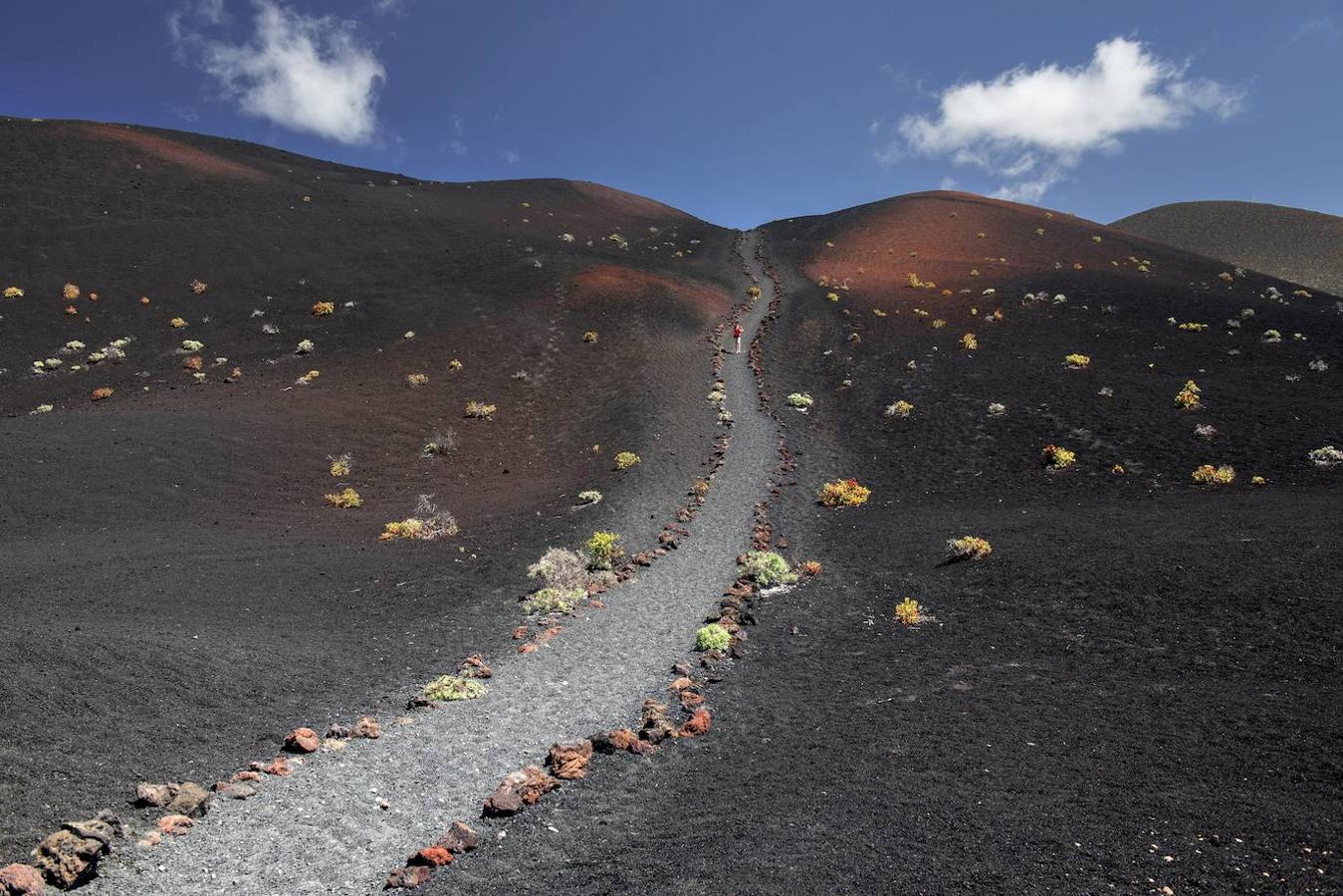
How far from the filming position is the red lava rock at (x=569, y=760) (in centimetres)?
733

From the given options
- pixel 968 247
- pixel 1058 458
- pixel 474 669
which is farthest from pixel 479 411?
pixel 968 247

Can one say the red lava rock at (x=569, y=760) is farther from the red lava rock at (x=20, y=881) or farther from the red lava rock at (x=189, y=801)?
the red lava rock at (x=20, y=881)

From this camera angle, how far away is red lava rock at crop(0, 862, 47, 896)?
509 centimetres

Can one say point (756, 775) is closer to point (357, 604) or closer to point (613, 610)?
point (613, 610)

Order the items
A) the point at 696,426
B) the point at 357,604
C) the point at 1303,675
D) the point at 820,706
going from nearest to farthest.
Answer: the point at 1303,675, the point at 820,706, the point at 357,604, the point at 696,426

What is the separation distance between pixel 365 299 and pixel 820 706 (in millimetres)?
35220

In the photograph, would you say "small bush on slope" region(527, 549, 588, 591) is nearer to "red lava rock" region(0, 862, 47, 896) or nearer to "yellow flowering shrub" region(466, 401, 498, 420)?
"red lava rock" region(0, 862, 47, 896)

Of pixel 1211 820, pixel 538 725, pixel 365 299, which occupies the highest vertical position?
pixel 365 299

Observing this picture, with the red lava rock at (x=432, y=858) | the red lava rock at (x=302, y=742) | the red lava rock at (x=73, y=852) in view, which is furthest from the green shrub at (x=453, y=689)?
the red lava rock at (x=73, y=852)

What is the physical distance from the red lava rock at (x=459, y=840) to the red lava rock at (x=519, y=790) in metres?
0.37

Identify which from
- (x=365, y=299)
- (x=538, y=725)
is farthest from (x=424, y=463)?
(x=365, y=299)

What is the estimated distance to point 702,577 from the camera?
553 inches

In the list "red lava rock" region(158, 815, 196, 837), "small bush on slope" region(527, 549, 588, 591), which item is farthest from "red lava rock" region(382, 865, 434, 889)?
"small bush on slope" region(527, 549, 588, 591)

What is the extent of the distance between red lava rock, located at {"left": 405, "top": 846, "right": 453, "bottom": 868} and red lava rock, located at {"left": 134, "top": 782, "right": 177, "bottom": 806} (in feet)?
8.59
